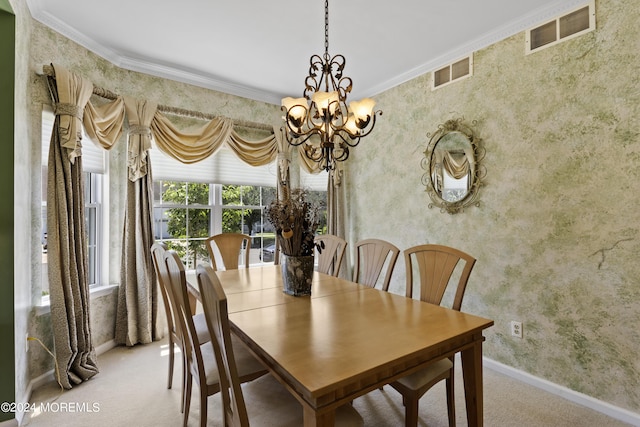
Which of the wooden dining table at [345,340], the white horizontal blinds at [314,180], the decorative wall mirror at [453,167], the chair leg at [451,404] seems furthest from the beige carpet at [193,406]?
the white horizontal blinds at [314,180]

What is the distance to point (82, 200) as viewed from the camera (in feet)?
8.07

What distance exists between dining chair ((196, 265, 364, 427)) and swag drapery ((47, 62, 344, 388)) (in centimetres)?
177

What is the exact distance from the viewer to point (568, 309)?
2219 mm

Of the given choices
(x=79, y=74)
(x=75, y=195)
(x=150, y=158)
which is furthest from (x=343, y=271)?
(x=79, y=74)

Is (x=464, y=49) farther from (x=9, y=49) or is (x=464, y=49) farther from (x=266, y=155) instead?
(x=9, y=49)

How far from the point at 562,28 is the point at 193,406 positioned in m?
3.75

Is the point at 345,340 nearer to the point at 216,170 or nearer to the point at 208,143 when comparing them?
the point at 208,143

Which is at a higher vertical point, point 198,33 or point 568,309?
point 198,33

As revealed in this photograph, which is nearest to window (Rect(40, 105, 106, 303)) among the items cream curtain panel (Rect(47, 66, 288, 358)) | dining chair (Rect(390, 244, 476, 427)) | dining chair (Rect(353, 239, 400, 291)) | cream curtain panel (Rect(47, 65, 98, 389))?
cream curtain panel (Rect(47, 66, 288, 358))

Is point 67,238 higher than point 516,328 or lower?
higher

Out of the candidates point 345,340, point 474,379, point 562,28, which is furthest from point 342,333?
point 562,28

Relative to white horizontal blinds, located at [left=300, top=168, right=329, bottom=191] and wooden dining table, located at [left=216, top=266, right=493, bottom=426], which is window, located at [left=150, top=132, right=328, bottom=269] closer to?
white horizontal blinds, located at [left=300, top=168, right=329, bottom=191]

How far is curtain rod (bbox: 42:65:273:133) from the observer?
230 cm

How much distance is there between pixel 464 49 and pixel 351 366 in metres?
2.96
